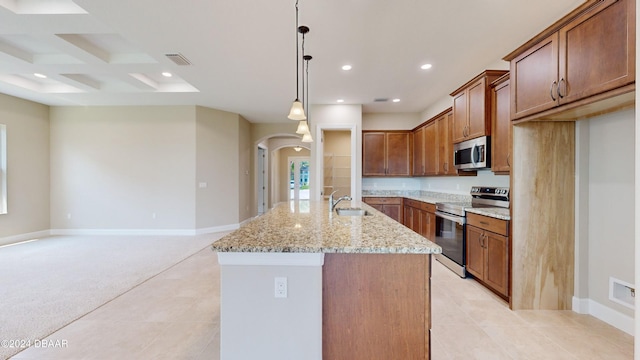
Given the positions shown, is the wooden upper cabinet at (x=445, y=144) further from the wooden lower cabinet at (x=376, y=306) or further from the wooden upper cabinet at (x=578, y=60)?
the wooden lower cabinet at (x=376, y=306)

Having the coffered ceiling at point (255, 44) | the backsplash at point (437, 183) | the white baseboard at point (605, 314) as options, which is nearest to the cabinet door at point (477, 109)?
the coffered ceiling at point (255, 44)

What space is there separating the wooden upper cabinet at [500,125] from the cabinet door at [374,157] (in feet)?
8.73

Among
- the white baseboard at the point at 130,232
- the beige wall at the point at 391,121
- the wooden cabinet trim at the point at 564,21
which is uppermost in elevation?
the beige wall at the point at 391,121

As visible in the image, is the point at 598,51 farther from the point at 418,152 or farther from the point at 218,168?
the point at 218,168

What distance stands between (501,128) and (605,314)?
1.87m

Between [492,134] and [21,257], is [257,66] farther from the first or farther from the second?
[21,257]

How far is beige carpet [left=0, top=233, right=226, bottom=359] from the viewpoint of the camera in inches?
91.4

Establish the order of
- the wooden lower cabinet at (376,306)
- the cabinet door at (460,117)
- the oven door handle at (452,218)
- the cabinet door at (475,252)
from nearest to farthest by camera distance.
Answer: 1. the wooden lower cabinet at (376,306)
2. the cabinet door at (475,252)
3. the oven door handle at (452,218)
4. the cabinet door at (460,117)

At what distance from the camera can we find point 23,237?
5.17 meters

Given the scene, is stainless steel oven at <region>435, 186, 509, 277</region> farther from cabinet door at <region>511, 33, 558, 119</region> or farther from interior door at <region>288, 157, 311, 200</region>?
interior door at <region>288, 157, 311, 200</region>

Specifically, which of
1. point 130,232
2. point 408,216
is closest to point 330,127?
point 408,216

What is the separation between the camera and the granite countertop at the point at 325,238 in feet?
4.23

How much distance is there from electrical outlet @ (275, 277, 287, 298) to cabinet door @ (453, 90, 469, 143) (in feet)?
10.5

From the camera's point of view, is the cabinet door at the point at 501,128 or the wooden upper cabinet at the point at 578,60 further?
the cabinet door at the point at 501,128
